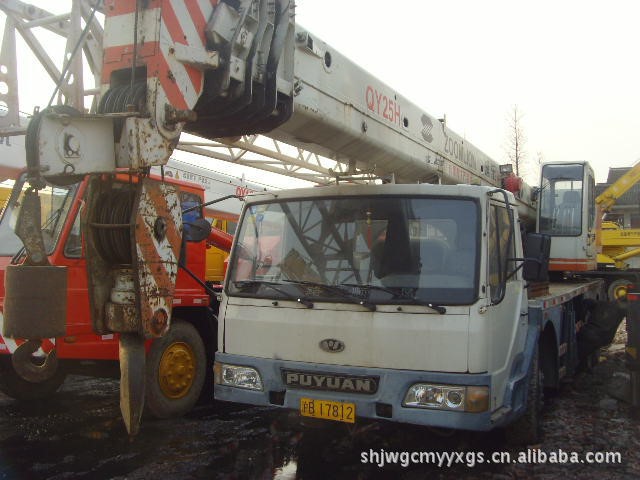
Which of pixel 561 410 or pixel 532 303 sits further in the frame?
pixel 561 410

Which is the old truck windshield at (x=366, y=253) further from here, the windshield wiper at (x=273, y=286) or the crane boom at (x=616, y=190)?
the crane boom at (x=616, y=190)

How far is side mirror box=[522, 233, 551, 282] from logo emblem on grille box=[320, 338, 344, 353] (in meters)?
1.43

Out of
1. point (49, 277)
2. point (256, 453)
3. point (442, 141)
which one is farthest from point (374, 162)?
point (49, 277)

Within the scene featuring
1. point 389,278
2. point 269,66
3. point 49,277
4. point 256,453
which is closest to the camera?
point 49,277

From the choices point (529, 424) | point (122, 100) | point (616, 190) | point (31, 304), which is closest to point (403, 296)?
point (529, 424)

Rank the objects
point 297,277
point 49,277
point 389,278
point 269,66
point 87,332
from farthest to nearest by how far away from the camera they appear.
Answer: point 87,332
point 297,277
point 389,278
point 269,66
point 49,277

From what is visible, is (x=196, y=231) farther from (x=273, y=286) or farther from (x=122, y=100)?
(x=122, y=100)

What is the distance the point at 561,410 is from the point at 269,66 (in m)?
4.54

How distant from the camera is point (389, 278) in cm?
402

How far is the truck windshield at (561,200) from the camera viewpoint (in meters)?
9.99

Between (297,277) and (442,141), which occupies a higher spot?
(442,141)

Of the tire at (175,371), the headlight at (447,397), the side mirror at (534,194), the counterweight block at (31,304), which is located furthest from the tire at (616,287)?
the counterweight block at (31,304)

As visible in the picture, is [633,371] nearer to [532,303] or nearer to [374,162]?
[532,303]

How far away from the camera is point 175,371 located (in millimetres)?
5766
